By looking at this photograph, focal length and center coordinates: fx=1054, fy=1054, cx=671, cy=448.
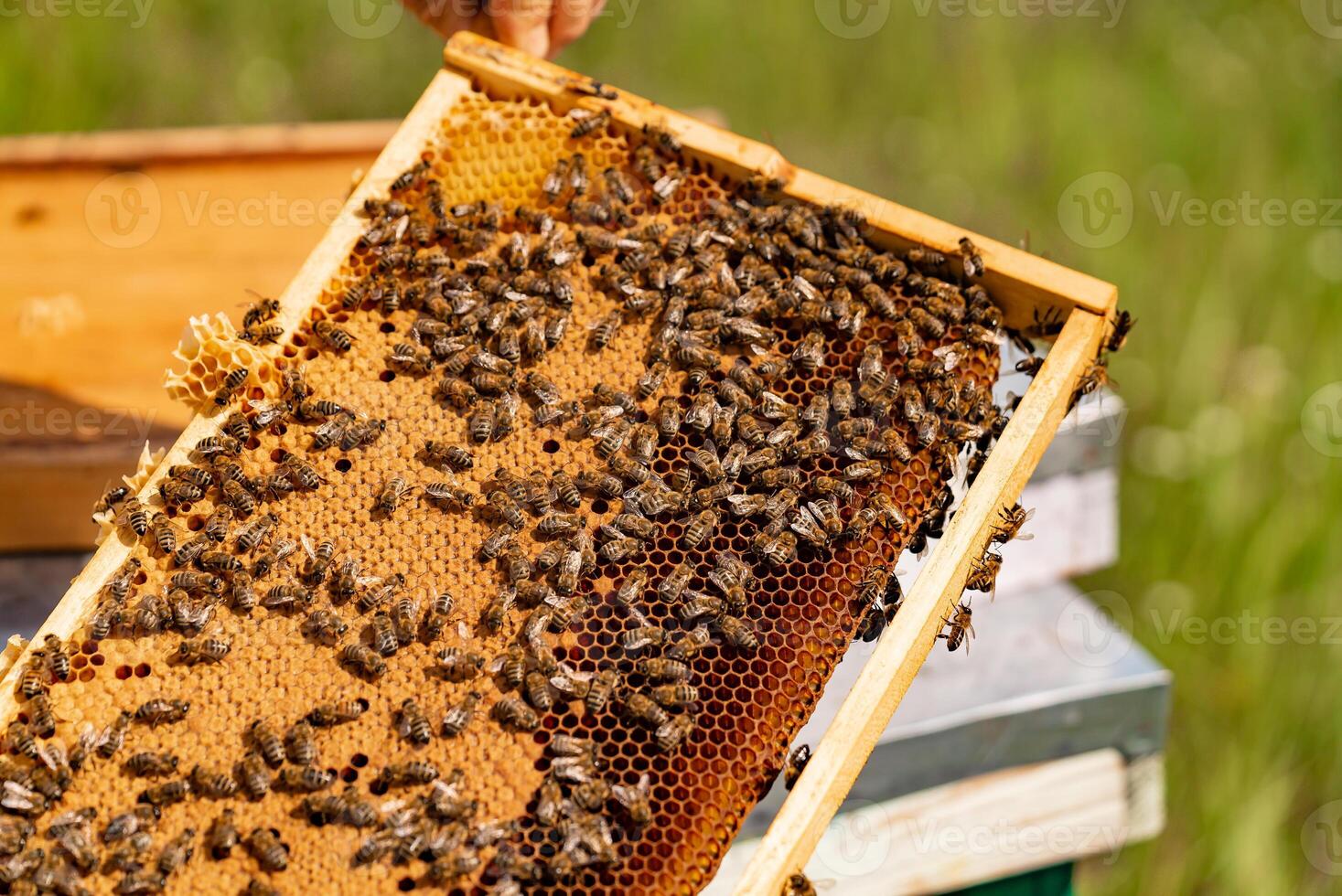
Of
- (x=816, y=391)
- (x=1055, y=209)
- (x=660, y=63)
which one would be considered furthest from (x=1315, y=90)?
(x=816, y=391)

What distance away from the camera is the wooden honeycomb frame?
3238 mm

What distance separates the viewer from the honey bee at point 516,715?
3307 mm

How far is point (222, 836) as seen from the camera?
3150mm

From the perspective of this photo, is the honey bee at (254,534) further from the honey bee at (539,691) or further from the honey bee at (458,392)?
the honey bee at (539,691)

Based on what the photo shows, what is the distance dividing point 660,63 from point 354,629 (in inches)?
355

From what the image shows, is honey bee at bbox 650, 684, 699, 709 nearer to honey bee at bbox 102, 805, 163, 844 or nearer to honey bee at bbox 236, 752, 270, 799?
honey bee at bbox 236, 752, 270, 799

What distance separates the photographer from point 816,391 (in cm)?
402

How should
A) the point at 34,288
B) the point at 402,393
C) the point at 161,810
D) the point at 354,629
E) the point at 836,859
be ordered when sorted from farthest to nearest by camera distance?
Answer: the point at 34,288 → the point at 836,859 → the point at 402,393 → the point at 354,629 → the point at 161,810

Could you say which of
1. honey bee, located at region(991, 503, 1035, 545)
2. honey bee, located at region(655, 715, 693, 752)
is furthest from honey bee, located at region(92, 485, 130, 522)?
honey bee, located at region(991, 503, 1035, 545)

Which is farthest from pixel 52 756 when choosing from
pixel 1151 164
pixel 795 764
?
pixel 1151 164

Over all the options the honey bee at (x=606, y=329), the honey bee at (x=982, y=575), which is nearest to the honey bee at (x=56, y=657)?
the honey bee at (x=606, y=329)

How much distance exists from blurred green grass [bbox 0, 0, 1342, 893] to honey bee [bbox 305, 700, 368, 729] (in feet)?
17.3

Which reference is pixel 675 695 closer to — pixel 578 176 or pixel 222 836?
pixel 222 836

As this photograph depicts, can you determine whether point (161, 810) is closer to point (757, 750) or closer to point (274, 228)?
point (757, 750)
